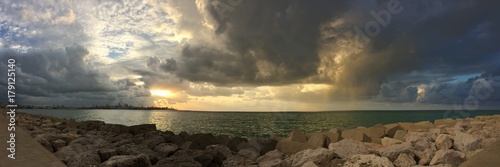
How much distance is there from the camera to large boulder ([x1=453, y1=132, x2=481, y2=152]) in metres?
7.79

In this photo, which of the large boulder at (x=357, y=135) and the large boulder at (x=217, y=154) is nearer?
the large boulder at (x=217, y=154)

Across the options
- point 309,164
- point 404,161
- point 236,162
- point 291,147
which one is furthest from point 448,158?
point 236,162

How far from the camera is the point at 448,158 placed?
21.3ft

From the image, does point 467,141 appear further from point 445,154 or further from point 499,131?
point 499,131

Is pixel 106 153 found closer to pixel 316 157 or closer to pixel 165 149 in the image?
pixel 165 149

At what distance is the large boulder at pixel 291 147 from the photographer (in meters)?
8.41

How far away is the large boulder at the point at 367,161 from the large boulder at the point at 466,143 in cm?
289

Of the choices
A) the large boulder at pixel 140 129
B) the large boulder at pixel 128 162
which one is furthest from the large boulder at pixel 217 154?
the large boulder at pixel 140 129

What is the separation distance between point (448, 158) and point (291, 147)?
3.51 metres

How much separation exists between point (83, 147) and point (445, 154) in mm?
7761

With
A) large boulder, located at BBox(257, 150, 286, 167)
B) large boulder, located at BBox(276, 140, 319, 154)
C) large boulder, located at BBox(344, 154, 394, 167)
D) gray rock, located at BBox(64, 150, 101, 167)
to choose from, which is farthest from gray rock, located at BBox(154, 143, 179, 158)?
large boulder, located at BBox(344, 154, 394, 167)

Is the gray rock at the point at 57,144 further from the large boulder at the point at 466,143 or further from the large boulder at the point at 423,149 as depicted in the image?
the large boulder at the point at 466,143

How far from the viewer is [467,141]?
311 inches

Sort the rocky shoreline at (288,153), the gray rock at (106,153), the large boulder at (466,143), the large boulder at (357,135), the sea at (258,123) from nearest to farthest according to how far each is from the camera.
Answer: the rocky shoreline at (288,153)
the gray rock at (106,153)
the large boulder at (466,143)
the large boulder at (357,135)
the sea at (258,123)
